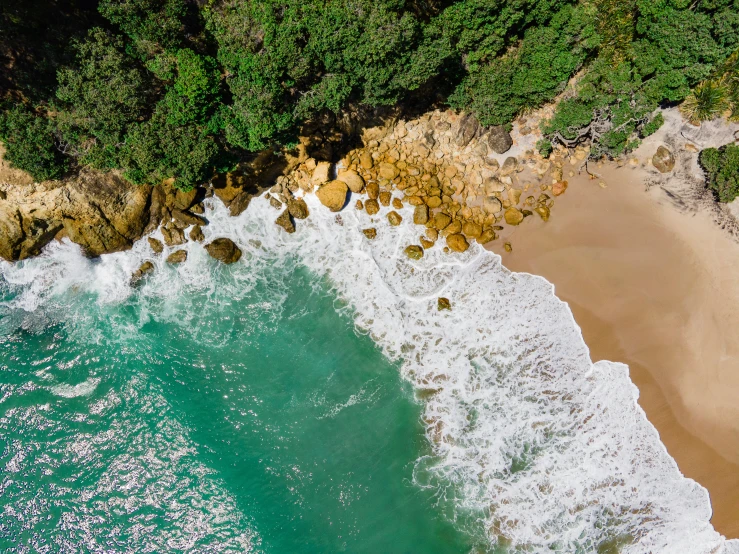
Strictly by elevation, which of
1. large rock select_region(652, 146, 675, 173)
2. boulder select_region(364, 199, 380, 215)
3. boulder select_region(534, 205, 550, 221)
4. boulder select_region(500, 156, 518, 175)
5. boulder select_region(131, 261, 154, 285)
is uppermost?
large rock select_region(652, 146, 675, 173)

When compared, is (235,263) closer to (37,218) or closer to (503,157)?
(37,218)

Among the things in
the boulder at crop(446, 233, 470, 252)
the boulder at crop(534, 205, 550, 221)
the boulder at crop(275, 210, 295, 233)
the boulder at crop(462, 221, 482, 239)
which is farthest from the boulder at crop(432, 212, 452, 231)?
the boulder at crop(275, 210, 295, 233)

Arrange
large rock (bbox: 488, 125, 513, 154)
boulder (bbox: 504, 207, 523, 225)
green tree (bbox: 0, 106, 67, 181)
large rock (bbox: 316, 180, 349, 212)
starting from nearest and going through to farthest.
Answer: green tree (bbox: 0, 106, 67, 181) → boulder (bbox: 504, 207, 523, 225) → large rock (bbox: 488, 125, 513, 154) → large rock (bbox: 316, 180, 349, 212)

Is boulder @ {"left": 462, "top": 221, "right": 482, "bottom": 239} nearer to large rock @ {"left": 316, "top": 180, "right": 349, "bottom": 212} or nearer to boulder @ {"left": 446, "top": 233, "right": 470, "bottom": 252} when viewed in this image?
boulder @ {"left": 446, "top": 233, "right": 470, "bottom": 252}

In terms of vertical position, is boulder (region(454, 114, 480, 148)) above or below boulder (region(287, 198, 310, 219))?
above

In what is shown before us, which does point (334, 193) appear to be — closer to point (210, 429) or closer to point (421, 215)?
point (421, 215)

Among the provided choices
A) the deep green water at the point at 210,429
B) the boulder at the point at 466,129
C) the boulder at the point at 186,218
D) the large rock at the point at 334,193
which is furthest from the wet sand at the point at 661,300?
the boulder at the point at 186,218

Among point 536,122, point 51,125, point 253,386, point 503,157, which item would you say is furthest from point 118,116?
point 536,122
